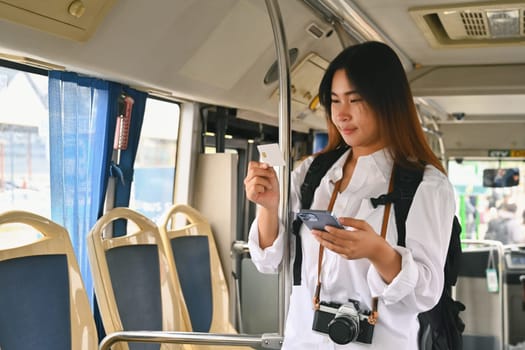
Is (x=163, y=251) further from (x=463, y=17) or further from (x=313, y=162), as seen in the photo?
(x=463, y=17)

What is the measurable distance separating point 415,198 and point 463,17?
220 cm

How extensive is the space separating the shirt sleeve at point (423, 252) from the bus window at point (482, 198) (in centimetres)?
590

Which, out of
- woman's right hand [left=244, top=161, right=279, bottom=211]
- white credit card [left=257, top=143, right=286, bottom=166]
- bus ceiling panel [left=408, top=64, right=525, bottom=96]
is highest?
bus ceiling panel [left=408, top=64, right=525, bottom=96]

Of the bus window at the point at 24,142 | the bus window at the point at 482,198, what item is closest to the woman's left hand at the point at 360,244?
the bus window at the point at 24,142

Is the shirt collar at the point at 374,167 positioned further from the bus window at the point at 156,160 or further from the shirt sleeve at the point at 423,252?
the bus window at the point at 156,160

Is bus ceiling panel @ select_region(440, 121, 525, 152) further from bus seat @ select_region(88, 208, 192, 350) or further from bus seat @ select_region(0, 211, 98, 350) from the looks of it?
bus seat @ select_region(0, 211, 98, 350)

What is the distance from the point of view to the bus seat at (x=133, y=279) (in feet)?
9.83

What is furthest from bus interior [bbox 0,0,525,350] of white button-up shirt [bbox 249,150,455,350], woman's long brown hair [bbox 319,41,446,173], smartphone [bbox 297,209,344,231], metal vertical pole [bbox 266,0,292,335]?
smartphone [bbox 297,209,344,231]

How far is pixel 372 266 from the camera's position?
1782mm

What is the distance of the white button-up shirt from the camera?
5.89 feet

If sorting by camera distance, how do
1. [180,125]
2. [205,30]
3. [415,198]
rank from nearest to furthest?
[415,198] → [205,30] → [180,125]

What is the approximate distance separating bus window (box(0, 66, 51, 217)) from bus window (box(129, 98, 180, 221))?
879 mm

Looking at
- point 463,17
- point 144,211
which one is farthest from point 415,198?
point 144,211

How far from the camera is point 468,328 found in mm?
6109
